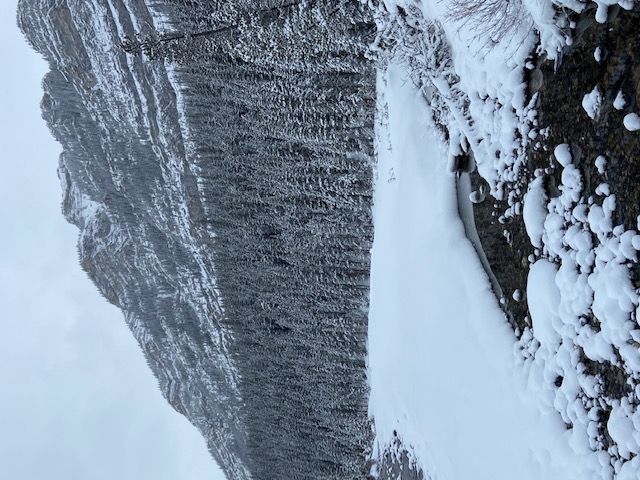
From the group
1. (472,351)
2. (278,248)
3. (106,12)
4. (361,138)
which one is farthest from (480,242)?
(106,12)

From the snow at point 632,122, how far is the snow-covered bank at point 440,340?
305 cm

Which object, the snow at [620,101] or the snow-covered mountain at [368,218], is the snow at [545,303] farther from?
the snow at [620,101]

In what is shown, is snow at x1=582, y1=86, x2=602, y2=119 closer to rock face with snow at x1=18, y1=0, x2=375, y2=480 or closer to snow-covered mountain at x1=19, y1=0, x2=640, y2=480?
snow-covered mountain at x1=19, y1=0, x2=640, y2=480

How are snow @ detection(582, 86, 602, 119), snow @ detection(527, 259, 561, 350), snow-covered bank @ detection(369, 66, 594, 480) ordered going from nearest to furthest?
snow @ detection(582, 86, 602, 119) → snow @ detection(527, 259, 561, 350) → snow-covered bank @ detection(369, 66, 594, 480)

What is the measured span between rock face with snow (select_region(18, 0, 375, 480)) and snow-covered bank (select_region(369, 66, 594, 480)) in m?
2.58

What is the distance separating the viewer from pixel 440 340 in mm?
9477

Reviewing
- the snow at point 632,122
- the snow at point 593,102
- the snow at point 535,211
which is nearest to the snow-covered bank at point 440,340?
the snow at point 535,211

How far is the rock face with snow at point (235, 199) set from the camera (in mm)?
15773

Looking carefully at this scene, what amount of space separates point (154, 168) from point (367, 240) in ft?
30.1

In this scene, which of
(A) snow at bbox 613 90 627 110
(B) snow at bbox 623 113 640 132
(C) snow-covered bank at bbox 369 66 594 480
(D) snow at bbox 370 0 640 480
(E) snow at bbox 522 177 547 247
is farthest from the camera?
(C) snow-covered bank at bbox 369 66 594 480

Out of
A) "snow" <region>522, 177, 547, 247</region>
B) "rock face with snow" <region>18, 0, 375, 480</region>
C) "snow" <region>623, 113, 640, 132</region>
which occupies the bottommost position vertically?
"rock face with snow" <region>18, 0, 375, 480</region>

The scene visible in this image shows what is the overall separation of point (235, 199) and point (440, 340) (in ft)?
39.7

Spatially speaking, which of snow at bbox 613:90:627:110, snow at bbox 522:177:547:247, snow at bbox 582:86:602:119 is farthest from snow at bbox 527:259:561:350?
snow at bbox 613:90:627:110

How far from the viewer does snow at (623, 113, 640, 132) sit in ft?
18.5
